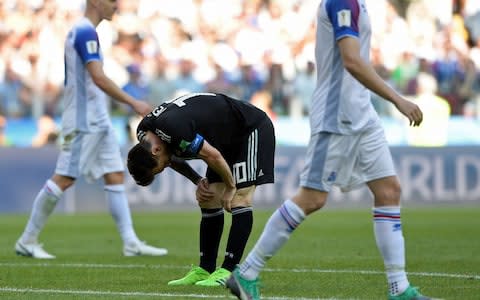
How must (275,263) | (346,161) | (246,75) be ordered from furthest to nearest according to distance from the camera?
(246,75)
(275,263)
(346,161)

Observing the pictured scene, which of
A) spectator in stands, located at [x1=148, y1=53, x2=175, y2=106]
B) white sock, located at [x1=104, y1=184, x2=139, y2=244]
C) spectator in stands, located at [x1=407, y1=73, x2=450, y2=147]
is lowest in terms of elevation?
spectator in stands, located at [x1=407, y1=73, x2=450, y2=147]

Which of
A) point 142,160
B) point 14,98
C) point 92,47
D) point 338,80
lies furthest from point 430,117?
point 338,80

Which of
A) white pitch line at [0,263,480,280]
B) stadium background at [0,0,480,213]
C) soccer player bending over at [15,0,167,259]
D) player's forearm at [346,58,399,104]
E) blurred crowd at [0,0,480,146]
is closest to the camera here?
player's forearm at [346,58,399,104]

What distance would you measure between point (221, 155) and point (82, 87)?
3.94 m

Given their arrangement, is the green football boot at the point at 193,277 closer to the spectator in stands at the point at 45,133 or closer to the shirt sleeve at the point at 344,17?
the shirt sleeve at the point at 344,17

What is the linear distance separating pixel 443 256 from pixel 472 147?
35.5ft

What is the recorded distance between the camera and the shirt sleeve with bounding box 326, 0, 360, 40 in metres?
7.06

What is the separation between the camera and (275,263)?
35.4ft

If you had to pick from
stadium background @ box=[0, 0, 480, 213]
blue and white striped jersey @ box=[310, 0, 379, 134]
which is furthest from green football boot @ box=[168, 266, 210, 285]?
stadium background @ box=[0, 0, 480, 213]

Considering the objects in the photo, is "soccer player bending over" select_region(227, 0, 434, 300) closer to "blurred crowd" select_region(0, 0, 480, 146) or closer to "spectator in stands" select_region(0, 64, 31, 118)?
"blurred crowd" select_region(0, 0, 480, 146)

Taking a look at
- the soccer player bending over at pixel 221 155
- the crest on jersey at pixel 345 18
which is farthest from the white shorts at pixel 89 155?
the crest on jersey at pixel 345 18

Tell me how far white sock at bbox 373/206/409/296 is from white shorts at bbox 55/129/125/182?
531 centimetres

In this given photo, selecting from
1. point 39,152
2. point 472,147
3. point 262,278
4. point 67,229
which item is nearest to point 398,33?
point 472,147

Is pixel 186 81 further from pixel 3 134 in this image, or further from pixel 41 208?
pixel 41 208
